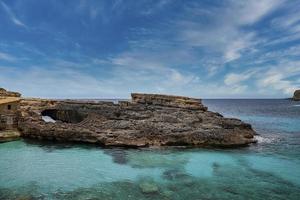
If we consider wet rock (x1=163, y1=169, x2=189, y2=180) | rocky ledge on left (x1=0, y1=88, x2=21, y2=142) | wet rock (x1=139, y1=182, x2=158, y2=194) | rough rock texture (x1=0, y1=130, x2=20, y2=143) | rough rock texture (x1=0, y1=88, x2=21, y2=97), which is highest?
rough rock texture (x1=0, y1=88, x2=21, y2=97)

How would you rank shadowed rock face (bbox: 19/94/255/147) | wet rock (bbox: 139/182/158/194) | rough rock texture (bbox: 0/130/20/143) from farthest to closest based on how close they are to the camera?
rough rock texture (bbox: 0/130/20/143) → shadowed rock face (bbox: 19/94/255/147) → wet rock (bbox: 139/182/158/194)

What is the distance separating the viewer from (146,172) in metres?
25.2

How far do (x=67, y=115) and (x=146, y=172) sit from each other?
25688 mm

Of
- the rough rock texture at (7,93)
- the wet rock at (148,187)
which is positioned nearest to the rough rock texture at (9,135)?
the rough rock texture at (7,93)


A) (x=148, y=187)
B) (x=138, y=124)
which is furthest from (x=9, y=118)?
(x=148, y=187)

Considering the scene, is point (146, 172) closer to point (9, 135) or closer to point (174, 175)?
point (174, 175)

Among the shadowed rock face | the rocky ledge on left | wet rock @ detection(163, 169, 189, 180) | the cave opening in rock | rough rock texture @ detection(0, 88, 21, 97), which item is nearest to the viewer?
wet rock @ detection(163, 169, 189, 180)

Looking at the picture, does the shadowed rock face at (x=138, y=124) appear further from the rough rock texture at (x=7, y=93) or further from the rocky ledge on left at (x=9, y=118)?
the rough rock texture at (x=7, y=93)

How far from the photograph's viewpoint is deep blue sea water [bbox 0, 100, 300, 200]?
2028 cm

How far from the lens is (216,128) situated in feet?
127

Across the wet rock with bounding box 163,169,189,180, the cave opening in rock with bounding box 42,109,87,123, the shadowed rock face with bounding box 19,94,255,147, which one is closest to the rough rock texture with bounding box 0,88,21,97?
the cave opening in rock with bounding box 42,109,87,123

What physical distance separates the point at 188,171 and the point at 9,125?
2849 centimetres

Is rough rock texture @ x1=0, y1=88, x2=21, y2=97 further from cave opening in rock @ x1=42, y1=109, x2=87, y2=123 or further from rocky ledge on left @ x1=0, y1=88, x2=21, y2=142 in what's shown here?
rocky ledge on left @ x1=0, y1=88, x2=21, y2=142

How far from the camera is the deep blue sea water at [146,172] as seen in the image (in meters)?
20.3
